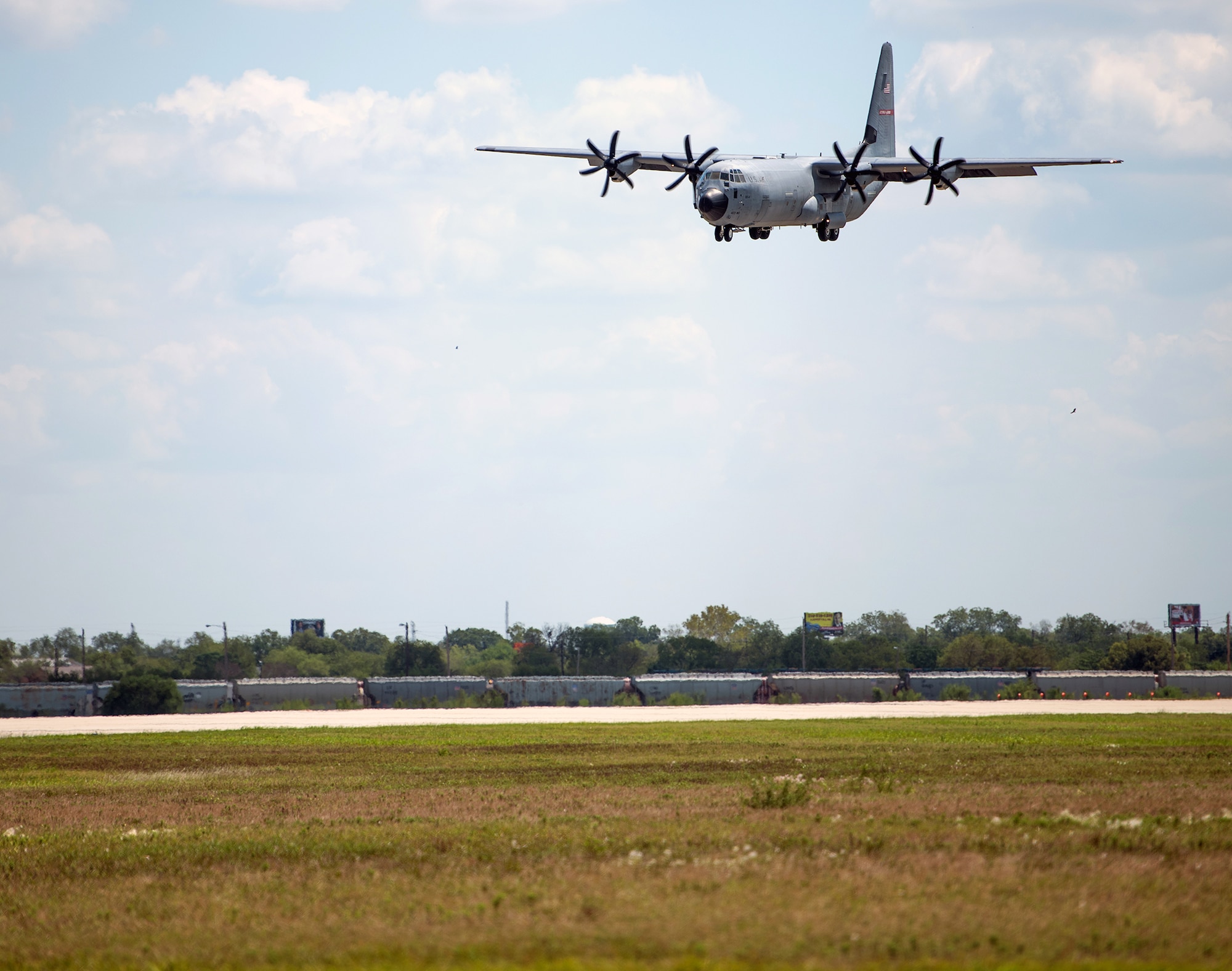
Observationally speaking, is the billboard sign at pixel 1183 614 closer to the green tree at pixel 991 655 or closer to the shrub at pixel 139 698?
the green tree at pixel 991 655

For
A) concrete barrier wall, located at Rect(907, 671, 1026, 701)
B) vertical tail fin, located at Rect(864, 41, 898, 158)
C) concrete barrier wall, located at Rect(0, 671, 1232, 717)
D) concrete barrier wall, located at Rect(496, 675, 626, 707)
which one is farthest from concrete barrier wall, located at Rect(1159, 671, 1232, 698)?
vertical tail fin, located at Rect(864, 41, 898, 158)

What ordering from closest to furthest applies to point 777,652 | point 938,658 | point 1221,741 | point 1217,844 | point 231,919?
point 231,919 → point 1217,844 → point 1221,741 → point 938,658 → point 777,652

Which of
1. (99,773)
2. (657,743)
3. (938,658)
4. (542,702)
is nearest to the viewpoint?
(99,773)

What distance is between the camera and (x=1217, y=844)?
19594 millimetres

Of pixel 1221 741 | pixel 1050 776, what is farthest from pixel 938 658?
pixel 1050 776

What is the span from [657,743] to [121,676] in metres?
119

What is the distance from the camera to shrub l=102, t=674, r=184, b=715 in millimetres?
101562

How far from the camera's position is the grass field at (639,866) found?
1493 centimetres

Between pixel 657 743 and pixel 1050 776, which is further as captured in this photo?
pixel 657 743

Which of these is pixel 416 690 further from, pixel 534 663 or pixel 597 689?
pixel 534 663

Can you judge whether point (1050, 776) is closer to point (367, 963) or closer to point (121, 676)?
point (367, 963)

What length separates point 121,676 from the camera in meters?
148

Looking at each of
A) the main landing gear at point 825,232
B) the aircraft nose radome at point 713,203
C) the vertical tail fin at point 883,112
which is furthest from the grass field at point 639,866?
the vertical tail fin at point 883,112

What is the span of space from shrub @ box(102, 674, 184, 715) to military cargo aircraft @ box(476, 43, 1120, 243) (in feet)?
224
